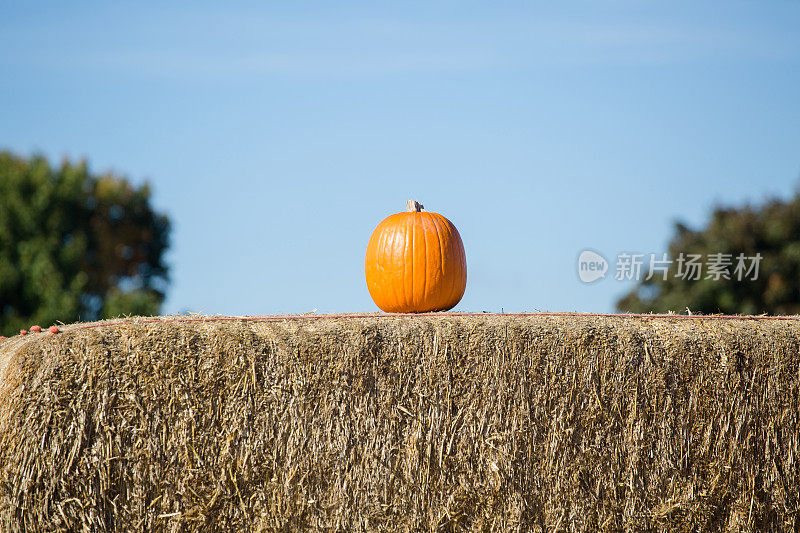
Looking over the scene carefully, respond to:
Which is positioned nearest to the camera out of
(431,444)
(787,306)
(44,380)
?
(44,380)

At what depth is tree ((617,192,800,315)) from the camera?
58.2ft

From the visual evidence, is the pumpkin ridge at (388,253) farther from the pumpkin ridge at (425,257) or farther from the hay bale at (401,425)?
the hay bale at (401,425)

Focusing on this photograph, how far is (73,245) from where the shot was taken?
16609mm

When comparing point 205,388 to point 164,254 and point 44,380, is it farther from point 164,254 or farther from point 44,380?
point 164,254

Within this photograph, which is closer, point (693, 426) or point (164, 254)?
point (693, 426)

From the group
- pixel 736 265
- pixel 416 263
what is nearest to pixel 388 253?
pixel 416 263

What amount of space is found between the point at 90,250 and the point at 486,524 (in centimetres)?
1493

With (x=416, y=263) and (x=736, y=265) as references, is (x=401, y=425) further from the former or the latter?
(x=736, y=265)

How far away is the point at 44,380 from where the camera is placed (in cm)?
436

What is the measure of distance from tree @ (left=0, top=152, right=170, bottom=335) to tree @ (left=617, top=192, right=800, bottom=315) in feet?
41.3

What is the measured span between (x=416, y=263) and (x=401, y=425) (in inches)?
53.5

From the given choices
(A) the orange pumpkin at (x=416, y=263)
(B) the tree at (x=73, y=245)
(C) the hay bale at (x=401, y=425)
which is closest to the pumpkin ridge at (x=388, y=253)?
(A) the orange pumpkin at (x=416, y=263)

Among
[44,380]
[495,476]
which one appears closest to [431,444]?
[495,476]

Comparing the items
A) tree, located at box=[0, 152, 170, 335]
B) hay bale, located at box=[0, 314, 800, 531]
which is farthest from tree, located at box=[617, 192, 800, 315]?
hay bale, located at box=[0, 314, 800, 531]
